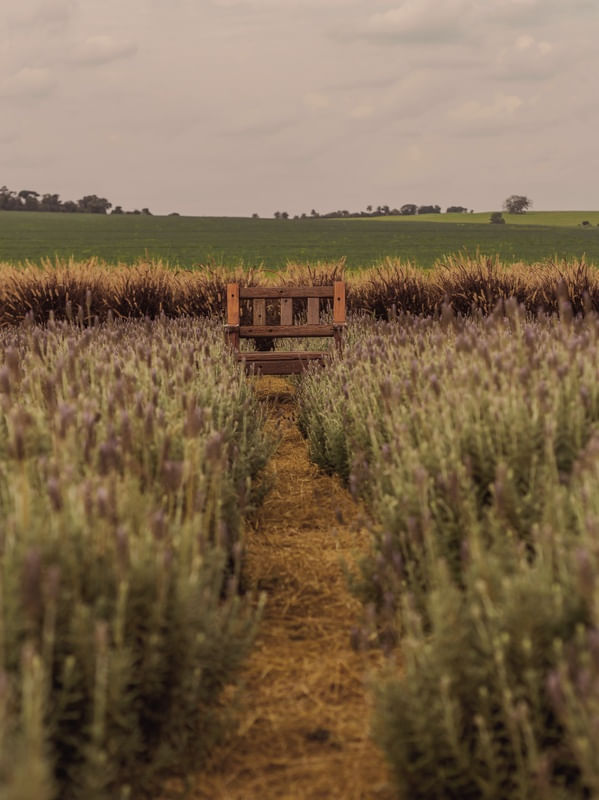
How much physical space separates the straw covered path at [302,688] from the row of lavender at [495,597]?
0.22 meters

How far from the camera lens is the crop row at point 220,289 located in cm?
1120

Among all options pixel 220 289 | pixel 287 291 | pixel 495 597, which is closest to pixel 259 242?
pixel 220 289

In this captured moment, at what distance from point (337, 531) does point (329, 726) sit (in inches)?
88.0

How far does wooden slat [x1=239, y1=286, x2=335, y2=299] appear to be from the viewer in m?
9.88

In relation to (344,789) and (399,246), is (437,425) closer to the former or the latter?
(344,789)

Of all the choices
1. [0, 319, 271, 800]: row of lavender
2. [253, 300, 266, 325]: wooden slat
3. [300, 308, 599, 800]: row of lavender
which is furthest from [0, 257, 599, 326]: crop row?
[0, 319, 271, 800]: row of lavender

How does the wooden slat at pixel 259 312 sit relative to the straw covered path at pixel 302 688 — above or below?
above

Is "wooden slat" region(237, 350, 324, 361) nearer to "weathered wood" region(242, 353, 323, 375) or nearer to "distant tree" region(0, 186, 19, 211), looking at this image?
"weathered wood" region(242, 353, 323, 375)

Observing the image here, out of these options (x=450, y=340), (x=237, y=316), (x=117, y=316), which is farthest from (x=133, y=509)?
(x=117, y=316)

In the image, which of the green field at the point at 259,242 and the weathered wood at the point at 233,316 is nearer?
the weathered wood at the point at 233,316

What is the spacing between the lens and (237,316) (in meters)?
9.82

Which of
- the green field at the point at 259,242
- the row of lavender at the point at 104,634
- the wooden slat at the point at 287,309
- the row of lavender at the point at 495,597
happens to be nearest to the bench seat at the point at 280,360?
the wooden slat at the point at 287,309

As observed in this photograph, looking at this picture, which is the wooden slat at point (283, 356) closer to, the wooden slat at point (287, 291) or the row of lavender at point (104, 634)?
the wooden slat at point (287, 291)

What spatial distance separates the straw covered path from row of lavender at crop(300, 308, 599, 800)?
22 cm
